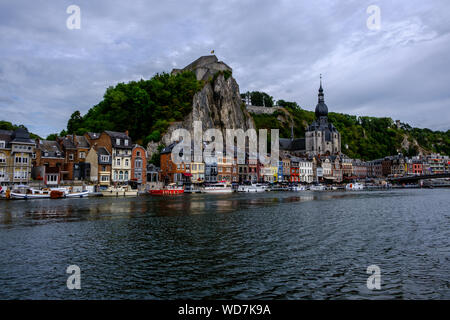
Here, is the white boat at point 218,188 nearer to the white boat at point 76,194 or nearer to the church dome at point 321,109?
the white boat at point 76,194

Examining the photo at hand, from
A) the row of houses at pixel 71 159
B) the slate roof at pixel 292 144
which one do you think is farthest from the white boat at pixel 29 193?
the slate roof at pixel 292 144

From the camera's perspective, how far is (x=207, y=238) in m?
19.8

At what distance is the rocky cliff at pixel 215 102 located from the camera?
322 feet

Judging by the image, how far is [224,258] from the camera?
15211mm

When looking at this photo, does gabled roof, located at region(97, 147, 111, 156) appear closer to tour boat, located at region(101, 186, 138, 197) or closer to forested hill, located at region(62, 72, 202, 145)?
tour boat, located at region(101, 186, 138, 197)

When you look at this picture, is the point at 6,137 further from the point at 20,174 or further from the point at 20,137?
the point at 20,174

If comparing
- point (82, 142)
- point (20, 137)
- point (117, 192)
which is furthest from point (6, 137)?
point (117, 192)

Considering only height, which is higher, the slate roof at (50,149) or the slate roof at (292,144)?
the slate roof at (292,144)

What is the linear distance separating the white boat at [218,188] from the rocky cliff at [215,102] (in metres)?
19.0

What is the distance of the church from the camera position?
14838 centimetres

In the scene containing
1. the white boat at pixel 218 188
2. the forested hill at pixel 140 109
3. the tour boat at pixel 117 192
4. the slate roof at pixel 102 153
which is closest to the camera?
the tour boat at pixel 117 192

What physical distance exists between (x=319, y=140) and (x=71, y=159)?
107826 millimetres

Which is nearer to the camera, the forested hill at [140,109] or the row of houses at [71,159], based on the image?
the row of houses at [71,159]
